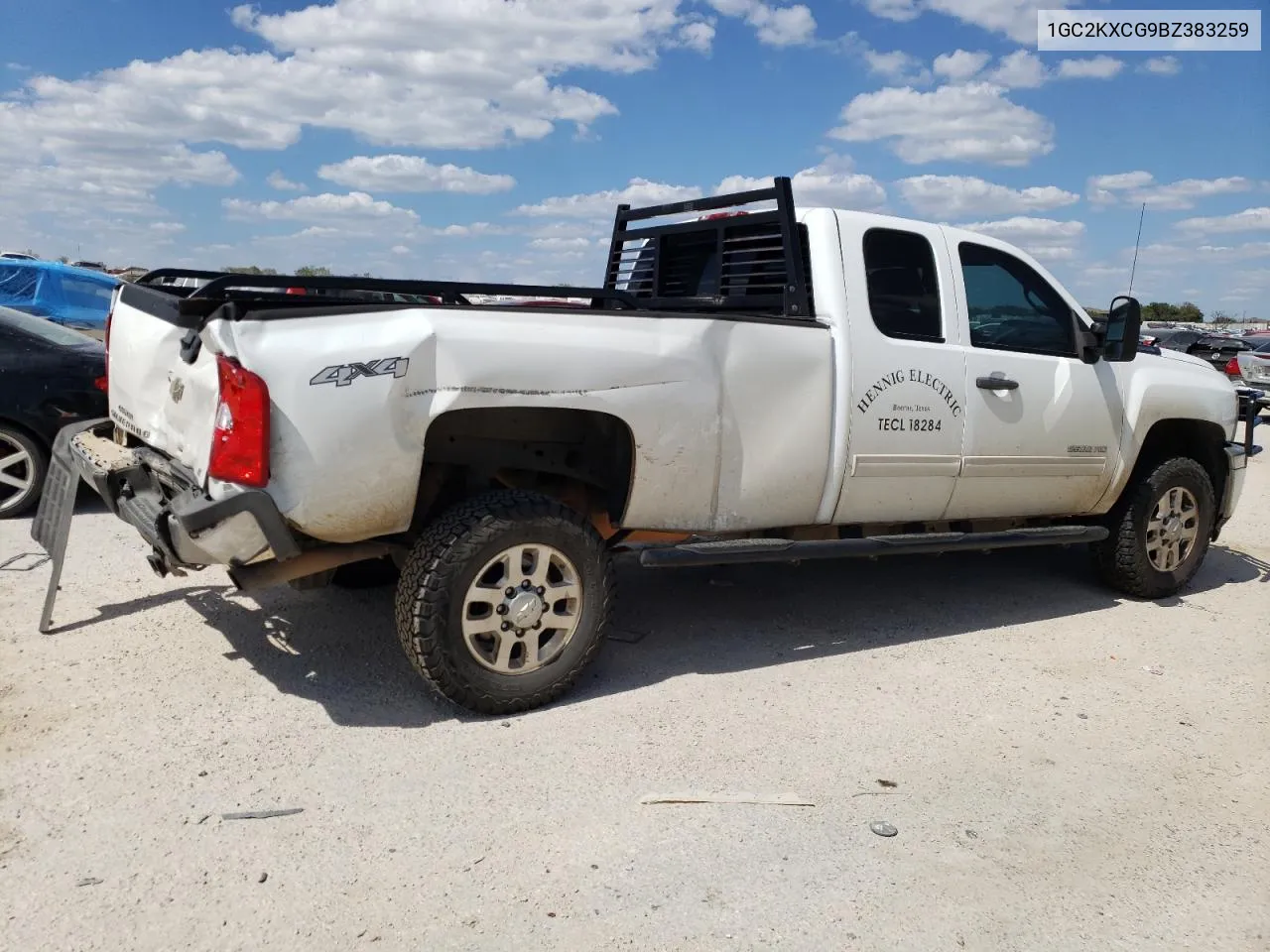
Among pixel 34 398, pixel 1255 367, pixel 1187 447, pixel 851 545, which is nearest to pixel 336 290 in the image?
pixel 851 545

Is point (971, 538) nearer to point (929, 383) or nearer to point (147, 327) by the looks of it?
point (929, 383)

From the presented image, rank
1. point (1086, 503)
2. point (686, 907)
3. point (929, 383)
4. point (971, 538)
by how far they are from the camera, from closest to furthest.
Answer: point (686, 907), point (929, 383), point (971, 538), point (1086, 503)

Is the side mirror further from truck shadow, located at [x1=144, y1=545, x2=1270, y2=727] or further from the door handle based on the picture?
truck shadow, located at [x1=144, y1=545, x2=1270, y2=727]

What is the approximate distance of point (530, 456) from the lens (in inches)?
172

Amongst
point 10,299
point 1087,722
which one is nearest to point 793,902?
point 1087,722

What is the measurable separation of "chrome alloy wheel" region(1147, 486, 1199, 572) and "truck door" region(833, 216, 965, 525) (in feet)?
5.82

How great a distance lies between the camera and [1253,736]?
4.33 meters

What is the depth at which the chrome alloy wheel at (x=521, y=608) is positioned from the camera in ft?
13.2

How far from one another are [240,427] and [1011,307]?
3.89 m

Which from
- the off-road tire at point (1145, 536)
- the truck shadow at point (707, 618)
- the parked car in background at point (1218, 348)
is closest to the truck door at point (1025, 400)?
the off-road tire at point (1145, 536)

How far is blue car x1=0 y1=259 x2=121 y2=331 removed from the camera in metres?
12.2

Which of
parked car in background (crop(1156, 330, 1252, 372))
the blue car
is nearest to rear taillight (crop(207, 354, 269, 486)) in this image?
the blue car

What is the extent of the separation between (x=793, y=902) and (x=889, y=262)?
3.11m

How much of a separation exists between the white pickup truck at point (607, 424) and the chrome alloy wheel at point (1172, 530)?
0.18m
